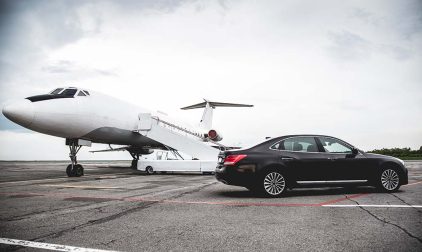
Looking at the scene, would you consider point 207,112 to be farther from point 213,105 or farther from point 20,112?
point 20,112

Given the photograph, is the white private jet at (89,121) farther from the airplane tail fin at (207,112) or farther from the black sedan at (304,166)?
the airplane tail fin at (207,112)

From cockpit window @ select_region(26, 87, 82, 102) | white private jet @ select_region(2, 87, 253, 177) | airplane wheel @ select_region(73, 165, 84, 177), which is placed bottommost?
airplane wheel @ select_region(73, 165, 84, 177)

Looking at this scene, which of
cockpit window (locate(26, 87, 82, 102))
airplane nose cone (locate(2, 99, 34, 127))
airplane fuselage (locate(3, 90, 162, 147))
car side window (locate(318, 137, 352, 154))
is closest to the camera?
car side window (locate(318, 137, 352, 154))

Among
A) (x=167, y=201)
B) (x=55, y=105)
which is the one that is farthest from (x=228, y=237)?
(x=55, y=105)

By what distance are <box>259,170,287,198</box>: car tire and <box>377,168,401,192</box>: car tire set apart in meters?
2.60

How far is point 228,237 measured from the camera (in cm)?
390

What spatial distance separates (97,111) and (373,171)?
11.8 metres

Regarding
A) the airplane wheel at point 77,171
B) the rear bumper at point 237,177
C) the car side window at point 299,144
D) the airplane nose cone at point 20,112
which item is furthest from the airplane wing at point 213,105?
the rear bumper at point 237,177

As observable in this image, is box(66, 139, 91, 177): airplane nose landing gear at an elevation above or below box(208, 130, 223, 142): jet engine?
below

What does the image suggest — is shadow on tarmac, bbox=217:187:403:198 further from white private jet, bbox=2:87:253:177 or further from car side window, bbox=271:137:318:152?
white private jet, bbox=2:87:253:177

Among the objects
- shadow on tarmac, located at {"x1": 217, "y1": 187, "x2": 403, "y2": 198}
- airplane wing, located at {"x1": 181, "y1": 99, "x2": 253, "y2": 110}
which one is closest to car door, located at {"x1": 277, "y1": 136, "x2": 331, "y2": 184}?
shadow on tarmac, located at {"x1": 217, "y1": 187, "x2": 403, "y2": 198}

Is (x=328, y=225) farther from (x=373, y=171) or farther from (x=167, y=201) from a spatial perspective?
(x=373, y=171)

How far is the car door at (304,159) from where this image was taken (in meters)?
7.71

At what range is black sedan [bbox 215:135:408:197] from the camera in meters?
7.55
